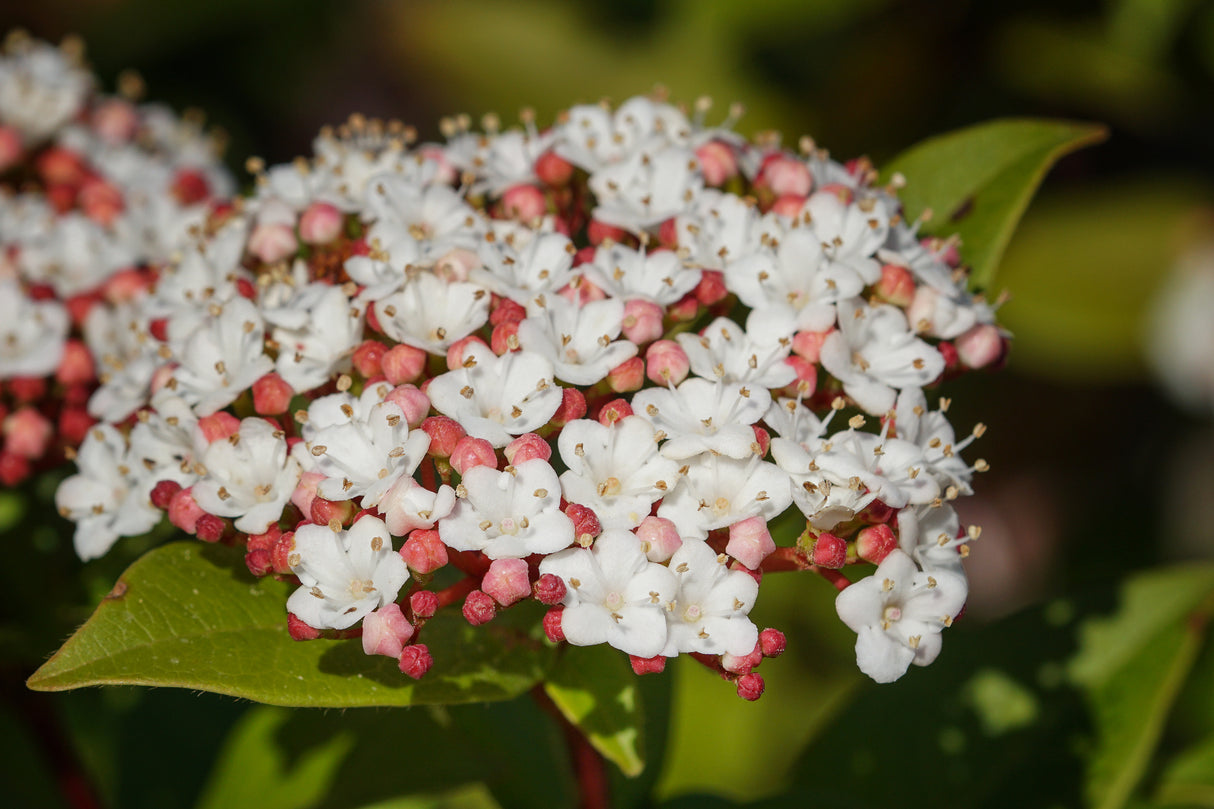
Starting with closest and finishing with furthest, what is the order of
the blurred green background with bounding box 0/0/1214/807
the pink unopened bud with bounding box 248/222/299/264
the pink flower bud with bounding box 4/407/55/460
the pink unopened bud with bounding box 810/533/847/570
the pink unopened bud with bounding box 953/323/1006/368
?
the pink unopened bud with bounding box 810/533/847/570
the pink unopened bud with bounding box 953/323/1006/368
the pink unopened bud with bounding box 248/222/299/264
the pink flower bud with bounding box 4/407/55/460
the blurred green background with bounding box 0/0/1214/807

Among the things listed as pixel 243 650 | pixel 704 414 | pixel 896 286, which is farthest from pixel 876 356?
pixel 243 650

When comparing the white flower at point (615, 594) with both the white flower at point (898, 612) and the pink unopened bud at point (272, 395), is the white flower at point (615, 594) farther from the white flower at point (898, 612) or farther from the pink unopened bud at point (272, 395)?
the pink unopened bud at point (272, 395)

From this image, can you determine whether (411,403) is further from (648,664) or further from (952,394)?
(952,394)

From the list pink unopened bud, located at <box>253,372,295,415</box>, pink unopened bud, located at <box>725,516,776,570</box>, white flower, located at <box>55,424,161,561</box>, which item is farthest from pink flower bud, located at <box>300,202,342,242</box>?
pink unopened bud, located at <box>725,516,776,570</box>

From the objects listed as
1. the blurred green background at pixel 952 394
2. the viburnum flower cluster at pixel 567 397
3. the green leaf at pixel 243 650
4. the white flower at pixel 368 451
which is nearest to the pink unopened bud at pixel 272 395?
the viburnum flower cluster at pixel 567 397

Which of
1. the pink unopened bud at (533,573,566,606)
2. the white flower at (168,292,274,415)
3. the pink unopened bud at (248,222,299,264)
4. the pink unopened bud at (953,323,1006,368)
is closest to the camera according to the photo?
the pink unopened bud at (533,573,566,606)

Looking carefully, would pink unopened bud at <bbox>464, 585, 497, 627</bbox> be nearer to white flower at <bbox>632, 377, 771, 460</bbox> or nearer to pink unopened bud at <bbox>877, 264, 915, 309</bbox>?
white flower at <bbox>632, 377, 771, 460</bbox>

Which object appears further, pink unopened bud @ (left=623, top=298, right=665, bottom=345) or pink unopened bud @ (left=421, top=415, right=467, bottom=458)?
pink unopened bud @ (left=623, top=298, right=665, bottom=345)
